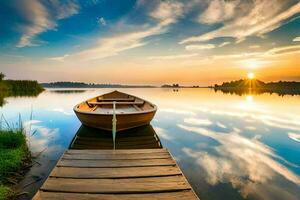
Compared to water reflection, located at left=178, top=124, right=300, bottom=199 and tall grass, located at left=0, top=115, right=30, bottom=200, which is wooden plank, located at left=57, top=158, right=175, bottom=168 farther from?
water reflection, located at left=178, top=124, right=300, bottom=199

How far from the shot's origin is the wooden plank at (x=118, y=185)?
4145 mm

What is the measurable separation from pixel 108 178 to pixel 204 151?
5.64 m

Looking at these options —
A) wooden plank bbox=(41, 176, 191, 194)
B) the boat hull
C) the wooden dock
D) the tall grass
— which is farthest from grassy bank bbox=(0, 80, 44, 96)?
wooden plank bbox=(41, 176, 191, 194)

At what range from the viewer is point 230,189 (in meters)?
5.86

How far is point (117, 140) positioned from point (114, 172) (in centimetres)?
510

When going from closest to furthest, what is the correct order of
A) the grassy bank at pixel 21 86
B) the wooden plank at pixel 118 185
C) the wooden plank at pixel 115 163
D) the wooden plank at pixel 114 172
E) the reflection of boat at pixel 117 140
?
the wooden plank at pixel 118 185, the wooden plank at pixel 114 172, the wooden plank at pixel 115 163, the reflection of boat at pixel 117 140, the grassy bank at pixel 21 86

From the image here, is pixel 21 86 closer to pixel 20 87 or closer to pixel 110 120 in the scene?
pixel 20 87

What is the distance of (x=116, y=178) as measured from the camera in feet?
15.3

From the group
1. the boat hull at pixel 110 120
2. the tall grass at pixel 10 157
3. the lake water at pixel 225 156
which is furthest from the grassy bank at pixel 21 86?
the tall grass at pixel 10 157

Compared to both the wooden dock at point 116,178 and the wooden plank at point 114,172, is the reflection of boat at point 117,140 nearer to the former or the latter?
the wooden dock at point 116,178

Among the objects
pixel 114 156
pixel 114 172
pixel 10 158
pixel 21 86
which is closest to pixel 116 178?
pixel 114 172

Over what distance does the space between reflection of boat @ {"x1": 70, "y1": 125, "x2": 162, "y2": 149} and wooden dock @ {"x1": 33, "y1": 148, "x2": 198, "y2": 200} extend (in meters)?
3.08

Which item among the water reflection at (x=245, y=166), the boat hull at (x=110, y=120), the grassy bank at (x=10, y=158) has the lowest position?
the water reflection at (x=245, y=166)

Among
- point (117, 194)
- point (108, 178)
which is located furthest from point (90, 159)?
point (117, 194)
